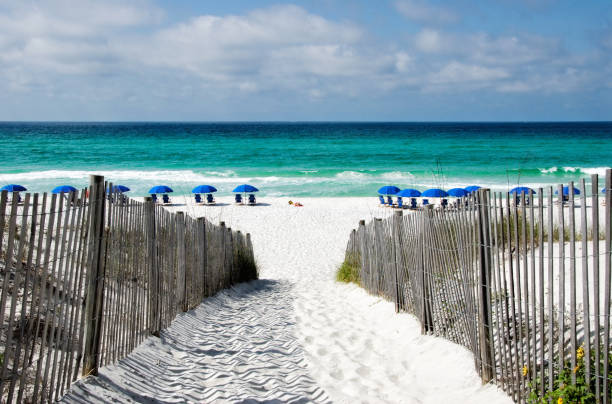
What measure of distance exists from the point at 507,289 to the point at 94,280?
363 cm

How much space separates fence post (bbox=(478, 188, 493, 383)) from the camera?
4.07m

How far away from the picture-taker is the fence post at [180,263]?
6.19 metres

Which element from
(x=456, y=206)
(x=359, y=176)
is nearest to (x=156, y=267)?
(x=456, y=206)

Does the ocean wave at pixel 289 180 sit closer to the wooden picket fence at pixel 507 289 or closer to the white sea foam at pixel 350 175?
the white sea foam at pixel 350 175

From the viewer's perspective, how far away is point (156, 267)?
5.27m

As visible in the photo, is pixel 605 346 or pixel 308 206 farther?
pixel 308 206

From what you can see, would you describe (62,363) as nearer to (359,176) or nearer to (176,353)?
(176,353)

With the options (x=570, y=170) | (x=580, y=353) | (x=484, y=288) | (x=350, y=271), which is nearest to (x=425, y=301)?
(x=484, y=288)

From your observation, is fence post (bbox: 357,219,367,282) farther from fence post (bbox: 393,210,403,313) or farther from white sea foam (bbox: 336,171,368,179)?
white sea foam (bbox: 336,171,368,179)

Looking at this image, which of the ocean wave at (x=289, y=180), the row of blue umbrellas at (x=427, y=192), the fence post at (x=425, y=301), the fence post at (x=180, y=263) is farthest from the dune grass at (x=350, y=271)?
the ocean wave at (x=289, y=180)

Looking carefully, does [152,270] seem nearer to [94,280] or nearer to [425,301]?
[94,280]

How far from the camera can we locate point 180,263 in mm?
6289

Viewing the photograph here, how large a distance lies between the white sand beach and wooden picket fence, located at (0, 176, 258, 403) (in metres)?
0.22

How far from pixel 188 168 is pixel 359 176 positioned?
15132mm
